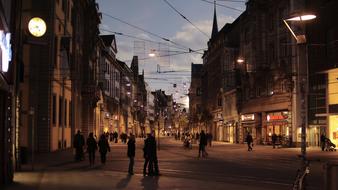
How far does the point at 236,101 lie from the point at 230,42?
10.5 metres

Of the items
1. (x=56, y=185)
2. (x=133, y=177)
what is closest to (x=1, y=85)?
(x=56, y=185)

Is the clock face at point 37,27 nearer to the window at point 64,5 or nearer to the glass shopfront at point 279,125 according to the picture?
the window at point 64,5

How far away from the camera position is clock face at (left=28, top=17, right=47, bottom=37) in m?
26.7

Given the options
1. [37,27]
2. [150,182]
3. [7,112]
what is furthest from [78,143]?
[7,112]

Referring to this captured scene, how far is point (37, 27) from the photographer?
88.7 ft

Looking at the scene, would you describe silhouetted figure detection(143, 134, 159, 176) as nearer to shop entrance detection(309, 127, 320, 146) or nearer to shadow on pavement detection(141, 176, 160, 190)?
shadow on pavement detection(141, 176, 160, 190)

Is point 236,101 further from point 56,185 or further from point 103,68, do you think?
point 56,185

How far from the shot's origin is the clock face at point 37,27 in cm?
2670

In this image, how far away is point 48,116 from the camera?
A: 40594mm

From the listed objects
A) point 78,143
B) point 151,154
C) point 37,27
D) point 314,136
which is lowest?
point 314,136

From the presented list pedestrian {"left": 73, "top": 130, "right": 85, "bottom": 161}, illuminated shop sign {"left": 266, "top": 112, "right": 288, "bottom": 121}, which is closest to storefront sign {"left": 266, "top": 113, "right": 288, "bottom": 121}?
illuminated shop sign {"left": 266, "top": 112, "right": 288, "bottom": 121}

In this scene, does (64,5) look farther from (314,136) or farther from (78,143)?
(314,136)

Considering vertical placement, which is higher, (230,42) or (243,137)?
(230,42)

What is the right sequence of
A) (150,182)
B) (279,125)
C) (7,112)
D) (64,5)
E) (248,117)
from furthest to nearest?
(248,117) → (279,125) → (64,5) → (150,182) → (7,112)
